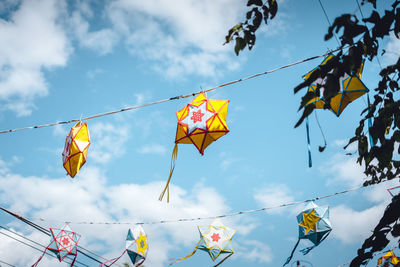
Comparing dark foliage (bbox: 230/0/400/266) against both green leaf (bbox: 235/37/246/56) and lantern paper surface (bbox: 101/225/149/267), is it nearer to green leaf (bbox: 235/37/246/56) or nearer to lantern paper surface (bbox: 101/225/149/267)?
green leaf (bbox: 235/37/246/56)

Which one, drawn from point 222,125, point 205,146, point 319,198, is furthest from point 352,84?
point 319,198

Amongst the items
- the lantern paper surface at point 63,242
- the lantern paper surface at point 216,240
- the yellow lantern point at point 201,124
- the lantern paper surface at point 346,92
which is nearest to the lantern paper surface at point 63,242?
the lantern paper surface at point 63,242

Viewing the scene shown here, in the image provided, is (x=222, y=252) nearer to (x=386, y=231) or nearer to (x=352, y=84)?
(x=352, y=84)

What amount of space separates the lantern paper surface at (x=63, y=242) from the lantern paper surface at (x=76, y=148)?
5505 millimetres

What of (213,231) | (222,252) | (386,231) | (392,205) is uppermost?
(213,231)

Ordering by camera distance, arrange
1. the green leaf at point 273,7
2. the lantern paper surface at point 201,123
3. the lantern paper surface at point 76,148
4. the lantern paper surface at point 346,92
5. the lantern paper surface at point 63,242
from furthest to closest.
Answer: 1. the lantern paper surface at point 63,242
2. the lantern paper surface at point 76,148
3. the lantern paper surface at point 201,123
4. the lantern paper surface at point 346,92
5. the green leaf at point 273,7

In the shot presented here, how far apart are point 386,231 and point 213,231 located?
7.85m

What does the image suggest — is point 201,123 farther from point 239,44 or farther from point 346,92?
point 239,44

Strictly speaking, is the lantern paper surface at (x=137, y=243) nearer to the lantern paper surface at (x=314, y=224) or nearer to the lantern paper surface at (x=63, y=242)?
the lantern paper surface at (x=63, y=242)

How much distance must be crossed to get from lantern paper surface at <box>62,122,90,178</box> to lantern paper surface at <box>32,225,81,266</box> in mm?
5505

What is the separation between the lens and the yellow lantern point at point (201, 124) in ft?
16.2

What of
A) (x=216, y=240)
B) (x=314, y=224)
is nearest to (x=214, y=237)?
(x=216, y=240)

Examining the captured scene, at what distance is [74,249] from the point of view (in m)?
10.5

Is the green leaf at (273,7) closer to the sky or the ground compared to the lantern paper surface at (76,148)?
closer to the ground
